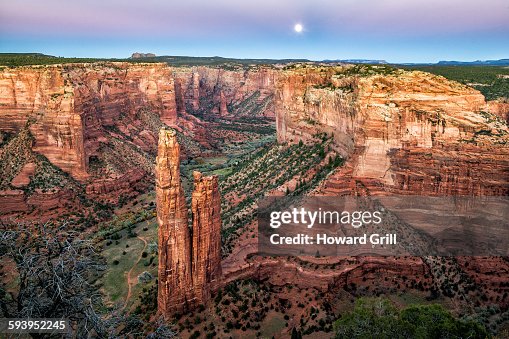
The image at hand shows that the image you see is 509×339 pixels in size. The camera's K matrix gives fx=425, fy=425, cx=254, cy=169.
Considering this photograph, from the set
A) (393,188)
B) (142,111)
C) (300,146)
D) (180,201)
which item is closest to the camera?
(180,201)

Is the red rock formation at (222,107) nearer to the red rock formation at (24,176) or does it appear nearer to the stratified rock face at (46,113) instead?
the stratified rock face at (46,113)

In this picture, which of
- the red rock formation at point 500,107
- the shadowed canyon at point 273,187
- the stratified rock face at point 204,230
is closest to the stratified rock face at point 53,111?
the shadowed canyon at point 273,187

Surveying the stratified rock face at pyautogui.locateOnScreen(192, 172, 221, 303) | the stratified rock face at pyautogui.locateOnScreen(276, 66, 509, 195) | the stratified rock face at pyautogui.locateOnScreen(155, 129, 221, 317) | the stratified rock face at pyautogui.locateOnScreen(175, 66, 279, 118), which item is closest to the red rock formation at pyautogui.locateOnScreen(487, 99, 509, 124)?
the stratified rock face at pyautogui.locateOnScreen(276, 66, 509, 195)

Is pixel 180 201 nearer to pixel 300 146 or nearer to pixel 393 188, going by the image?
pixel 393 188

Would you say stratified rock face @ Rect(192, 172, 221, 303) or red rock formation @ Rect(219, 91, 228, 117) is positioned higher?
red rock formation @ Rect(219, 91, 228, 117)

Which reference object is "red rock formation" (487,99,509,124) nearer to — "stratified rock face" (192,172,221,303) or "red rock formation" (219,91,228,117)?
"stratified rock face" (192,172,221,303)

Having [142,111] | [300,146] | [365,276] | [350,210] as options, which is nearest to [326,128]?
[300,146]

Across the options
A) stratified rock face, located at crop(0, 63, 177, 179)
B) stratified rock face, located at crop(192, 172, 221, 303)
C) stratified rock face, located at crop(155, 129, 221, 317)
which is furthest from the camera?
stratified rock face, located at crop(0, 63, 177, 179)
